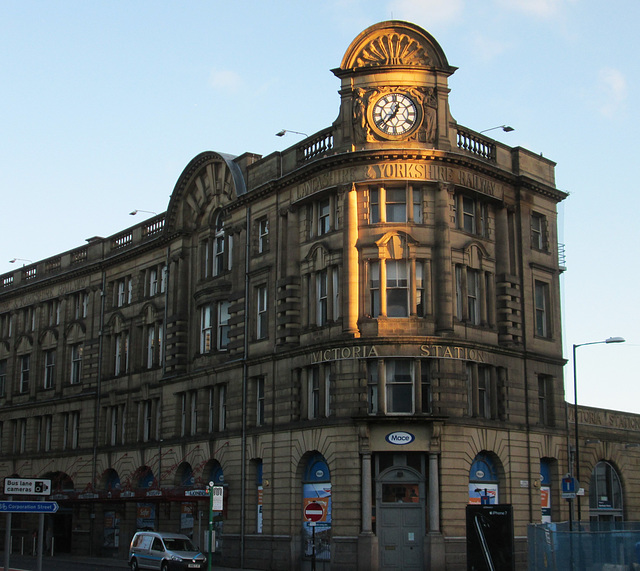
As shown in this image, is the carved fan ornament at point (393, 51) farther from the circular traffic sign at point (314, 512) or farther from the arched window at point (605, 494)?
the arched window at point (605, 494)

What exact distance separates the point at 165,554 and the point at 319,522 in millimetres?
6966

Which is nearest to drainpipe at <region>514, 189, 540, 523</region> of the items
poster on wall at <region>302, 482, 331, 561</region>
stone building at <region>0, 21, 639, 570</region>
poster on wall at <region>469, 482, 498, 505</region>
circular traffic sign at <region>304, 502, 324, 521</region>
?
stone building at <region>0, 21, 639, 570</region>

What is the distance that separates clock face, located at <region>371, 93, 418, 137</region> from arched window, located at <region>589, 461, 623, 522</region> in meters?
21.5

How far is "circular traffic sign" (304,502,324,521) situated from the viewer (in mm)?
39469

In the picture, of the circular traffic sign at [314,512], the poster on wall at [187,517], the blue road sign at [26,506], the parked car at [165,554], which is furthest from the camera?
the poster on wall at [187,517]

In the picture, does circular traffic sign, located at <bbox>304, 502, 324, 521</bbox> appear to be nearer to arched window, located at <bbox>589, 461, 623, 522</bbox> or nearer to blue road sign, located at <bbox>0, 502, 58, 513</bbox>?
blue road sign, located at <bbox>0, 502, 58, 513</bbox>

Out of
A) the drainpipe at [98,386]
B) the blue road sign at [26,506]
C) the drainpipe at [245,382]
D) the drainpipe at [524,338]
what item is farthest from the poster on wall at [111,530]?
the blue road sign at [26,506]

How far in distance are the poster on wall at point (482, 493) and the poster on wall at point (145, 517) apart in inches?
829

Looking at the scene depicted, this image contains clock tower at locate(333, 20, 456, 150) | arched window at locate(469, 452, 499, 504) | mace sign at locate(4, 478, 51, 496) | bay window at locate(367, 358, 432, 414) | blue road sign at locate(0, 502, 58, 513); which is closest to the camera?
blue road sign at locate(0, 502, 58, 513)

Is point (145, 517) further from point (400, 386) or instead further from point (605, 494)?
point (605, 494)

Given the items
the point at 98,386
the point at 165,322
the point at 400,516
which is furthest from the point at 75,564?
the point at 400,516

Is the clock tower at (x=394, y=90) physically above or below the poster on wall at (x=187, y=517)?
above

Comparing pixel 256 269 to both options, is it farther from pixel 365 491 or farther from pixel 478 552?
pixel 478 552

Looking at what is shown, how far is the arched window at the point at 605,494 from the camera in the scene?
169ft
